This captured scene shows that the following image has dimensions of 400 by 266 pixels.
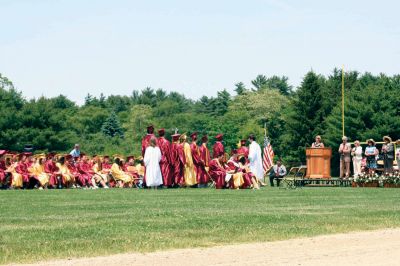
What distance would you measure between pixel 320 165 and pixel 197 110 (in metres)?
139

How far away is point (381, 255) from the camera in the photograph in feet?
42.1

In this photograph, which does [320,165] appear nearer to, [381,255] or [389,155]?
[389,155]

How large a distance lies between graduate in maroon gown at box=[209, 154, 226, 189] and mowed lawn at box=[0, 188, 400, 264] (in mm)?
11662

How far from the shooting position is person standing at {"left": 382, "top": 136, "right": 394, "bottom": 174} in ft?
125

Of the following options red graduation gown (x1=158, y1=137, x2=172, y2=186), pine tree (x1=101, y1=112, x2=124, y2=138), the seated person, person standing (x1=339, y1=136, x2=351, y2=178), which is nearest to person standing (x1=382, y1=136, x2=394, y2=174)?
person standing (x1=339, y1=136, x2=351, y2=178)

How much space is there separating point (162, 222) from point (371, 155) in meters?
24.0

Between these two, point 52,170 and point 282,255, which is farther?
point 52,170

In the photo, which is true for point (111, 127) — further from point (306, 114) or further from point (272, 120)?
point (306, 114)

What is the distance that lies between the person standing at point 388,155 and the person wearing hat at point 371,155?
0.79 metres

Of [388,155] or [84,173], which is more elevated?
[388,155]

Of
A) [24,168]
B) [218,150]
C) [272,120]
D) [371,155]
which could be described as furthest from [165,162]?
[272,120]

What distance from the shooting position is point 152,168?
38.1 meters

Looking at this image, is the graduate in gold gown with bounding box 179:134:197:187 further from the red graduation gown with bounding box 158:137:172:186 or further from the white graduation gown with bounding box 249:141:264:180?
the white graduation gown with bounding box 249:141:264:180

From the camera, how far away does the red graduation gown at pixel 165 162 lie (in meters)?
38.9
